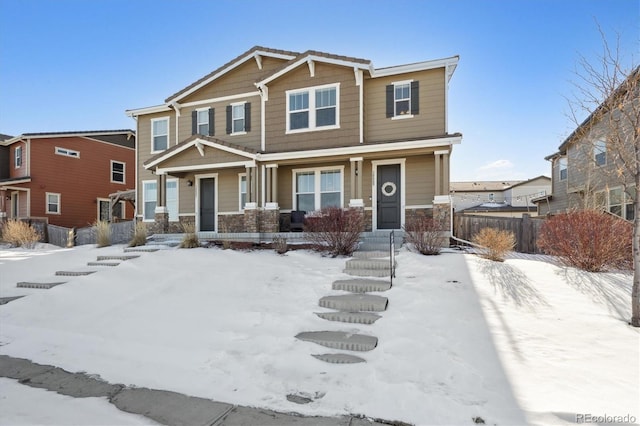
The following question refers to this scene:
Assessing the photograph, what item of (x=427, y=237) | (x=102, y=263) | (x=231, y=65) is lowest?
(x=102, y=263)

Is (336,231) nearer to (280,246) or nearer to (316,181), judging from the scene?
(280,246)

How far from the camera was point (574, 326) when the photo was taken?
4418mm

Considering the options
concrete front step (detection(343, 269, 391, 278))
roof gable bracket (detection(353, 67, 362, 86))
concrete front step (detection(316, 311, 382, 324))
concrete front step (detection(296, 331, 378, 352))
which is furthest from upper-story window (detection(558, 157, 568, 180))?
concrete front step (detection(296, 331, 378, 352))

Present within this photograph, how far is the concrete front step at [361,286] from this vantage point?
19.8ft

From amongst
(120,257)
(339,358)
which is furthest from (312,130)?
(339,358)

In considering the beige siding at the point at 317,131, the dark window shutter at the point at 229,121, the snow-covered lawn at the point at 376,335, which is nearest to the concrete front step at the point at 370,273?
the snow-covered lawn at the point at 376,335

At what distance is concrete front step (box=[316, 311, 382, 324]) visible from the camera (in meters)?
4.87

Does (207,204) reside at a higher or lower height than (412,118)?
lower

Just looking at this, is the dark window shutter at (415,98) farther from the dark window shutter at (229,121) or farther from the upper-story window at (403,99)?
the dark window shutter at (229,121)

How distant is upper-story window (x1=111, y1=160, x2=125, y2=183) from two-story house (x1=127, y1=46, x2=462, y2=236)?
13.1 metres

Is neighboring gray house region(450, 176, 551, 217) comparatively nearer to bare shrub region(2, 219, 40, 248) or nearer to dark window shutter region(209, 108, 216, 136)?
dark window shutter region(209, 108, 216, 136)

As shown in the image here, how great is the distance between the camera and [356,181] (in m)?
11.0

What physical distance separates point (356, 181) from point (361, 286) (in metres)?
5.51

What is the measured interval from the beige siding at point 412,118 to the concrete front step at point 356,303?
23.6ft
